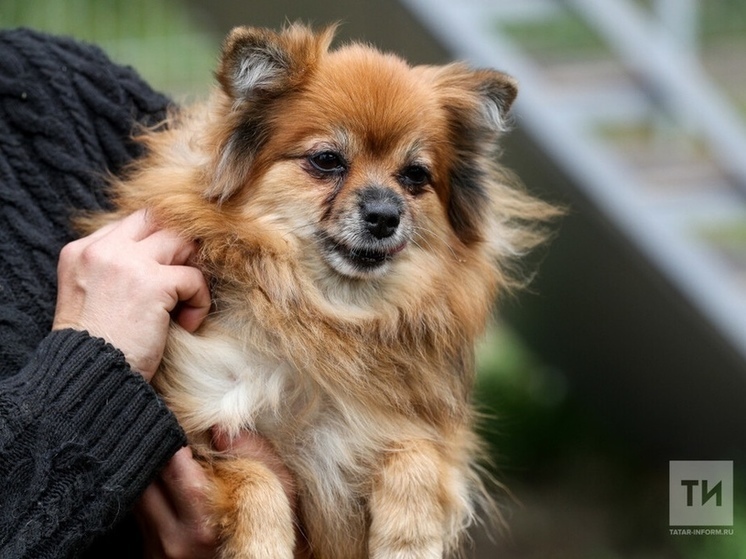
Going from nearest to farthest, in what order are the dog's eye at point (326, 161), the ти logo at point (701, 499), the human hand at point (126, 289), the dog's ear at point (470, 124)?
the human hand at point (126, 289) < the dog's eye at point (326, 161) < the dog's ear at point (470, 124) < the ти logo at point (701, 499)

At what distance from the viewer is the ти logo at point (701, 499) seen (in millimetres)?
3914

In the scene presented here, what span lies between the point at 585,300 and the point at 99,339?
3.19m

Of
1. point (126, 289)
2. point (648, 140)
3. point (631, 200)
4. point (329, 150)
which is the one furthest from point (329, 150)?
point (648, 140)

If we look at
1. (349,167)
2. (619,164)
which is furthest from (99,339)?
(619,164)

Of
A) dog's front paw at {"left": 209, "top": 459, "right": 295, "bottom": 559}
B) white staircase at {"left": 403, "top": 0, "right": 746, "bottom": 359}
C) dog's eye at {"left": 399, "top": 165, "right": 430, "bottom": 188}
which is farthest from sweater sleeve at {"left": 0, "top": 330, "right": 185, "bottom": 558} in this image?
white staircase at {"left": 403, "top": 0, "right": 746, "bottom": 359}

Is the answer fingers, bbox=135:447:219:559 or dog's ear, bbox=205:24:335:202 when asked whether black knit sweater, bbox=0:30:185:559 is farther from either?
dog's ear, bbox=205:24:335:202

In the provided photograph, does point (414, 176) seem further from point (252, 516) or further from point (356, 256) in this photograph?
point (252, 516)

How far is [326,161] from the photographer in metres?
2.47

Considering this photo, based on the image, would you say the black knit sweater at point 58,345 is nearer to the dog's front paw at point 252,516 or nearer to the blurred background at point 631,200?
the dog's front paw at point 252,516

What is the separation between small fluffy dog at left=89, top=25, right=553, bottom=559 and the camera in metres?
2.35

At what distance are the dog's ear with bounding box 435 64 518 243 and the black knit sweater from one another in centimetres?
77

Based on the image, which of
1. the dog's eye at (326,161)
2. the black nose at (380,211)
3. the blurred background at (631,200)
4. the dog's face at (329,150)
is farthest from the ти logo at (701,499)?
the dog's eye at (326,161)

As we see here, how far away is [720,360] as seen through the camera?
452 centimetres

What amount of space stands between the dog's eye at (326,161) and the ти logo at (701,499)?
2161 millimetres
